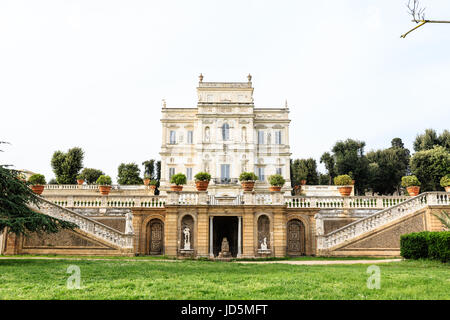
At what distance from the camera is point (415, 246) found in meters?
13.5

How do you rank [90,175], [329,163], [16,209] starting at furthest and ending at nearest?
[329,163], [90,175], [16,209]

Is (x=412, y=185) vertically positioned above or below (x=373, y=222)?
above

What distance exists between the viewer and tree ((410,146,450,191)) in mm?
41188

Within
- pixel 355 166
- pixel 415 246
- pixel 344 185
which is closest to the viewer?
pixel 415 246

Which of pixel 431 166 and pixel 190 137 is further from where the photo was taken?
pixel 190 137

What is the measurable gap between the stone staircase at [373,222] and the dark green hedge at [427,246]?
114 inches

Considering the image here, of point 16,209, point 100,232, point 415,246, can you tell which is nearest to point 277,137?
point 100,232

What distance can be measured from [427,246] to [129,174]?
158 ft

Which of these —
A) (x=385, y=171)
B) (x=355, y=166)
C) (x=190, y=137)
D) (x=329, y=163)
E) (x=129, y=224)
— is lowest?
(x=129, y=224)

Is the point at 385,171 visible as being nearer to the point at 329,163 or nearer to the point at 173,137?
the point at 329,163

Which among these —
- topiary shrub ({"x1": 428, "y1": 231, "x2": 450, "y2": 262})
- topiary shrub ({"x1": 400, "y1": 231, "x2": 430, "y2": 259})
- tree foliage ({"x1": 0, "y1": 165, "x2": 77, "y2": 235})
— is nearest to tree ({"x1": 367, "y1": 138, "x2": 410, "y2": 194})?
topiary shrub ({"x1": 400, "y1": 231, "x2": 430, "y2": 259})

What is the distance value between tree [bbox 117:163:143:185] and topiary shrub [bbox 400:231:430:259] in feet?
148

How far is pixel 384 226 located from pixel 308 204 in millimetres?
4018
